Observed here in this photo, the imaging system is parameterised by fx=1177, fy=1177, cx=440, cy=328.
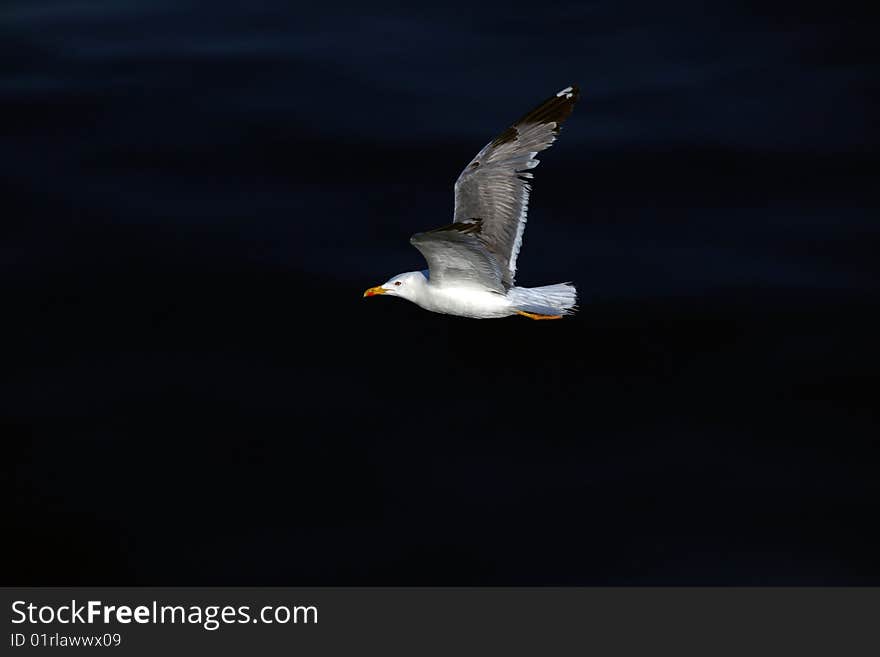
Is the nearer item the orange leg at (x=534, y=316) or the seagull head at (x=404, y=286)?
the orange leg at (x=534, y=316)

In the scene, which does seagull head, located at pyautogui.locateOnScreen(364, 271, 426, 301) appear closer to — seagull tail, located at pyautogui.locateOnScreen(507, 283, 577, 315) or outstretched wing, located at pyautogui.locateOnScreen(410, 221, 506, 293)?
outstretched wing, located at pyautogui.locateOnScreen(410, 221, 506, 293)

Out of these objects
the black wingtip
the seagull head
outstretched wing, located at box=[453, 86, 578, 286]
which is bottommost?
the seagull head

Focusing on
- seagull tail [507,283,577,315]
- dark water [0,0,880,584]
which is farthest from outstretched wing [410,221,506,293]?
dark water [0,0,880,584]

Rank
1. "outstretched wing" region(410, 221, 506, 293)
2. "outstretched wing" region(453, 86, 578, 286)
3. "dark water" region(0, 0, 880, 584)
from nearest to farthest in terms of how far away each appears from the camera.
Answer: "dark water" region(0, 0, 880, 584) → "outstretched wing" region(410, 221, 506, 293) → "outstretched wing" region(453, 86, 578, 286)

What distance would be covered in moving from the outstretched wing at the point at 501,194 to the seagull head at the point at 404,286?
0.70m

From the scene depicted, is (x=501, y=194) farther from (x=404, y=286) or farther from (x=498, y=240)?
(x=404, y=286)

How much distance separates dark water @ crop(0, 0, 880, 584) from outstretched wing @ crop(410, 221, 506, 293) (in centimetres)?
97

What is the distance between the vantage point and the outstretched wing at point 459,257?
10.2 metres

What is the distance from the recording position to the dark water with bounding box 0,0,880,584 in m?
9.99

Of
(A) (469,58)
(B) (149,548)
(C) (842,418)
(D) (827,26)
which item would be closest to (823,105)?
(D) (827,26)

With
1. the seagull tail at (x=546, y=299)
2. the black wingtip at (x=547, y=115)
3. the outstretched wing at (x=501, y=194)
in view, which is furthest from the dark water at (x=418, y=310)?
the black wingtip at (x=547, y=115)

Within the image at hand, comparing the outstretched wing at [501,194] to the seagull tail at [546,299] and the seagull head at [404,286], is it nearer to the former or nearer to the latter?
the seagull tail at [546,299]

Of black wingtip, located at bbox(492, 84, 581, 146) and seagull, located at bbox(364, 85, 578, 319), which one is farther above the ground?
black wingtip, located at bbox(492, 84, 581, 146)

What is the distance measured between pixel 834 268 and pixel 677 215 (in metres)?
2.01
